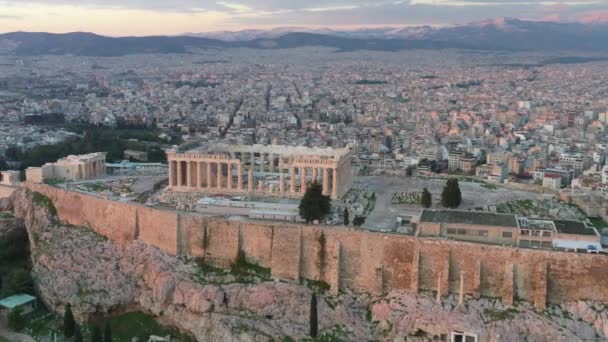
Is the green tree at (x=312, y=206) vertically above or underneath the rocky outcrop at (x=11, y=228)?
above

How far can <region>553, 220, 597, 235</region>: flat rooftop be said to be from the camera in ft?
83.4

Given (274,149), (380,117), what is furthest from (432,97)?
(274,149)

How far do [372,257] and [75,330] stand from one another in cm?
1176

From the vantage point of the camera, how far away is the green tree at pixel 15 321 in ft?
90.6

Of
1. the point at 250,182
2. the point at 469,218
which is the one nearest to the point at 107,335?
the point at 250,182

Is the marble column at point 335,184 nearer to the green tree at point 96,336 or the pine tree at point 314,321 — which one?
the pine tree at point 314,321

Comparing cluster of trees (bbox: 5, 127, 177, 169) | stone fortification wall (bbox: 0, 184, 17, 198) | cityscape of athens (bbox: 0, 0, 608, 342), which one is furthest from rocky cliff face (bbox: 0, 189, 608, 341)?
cluster of trees (bbox: 5, 127, 177, 169)

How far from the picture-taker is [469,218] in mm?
26766

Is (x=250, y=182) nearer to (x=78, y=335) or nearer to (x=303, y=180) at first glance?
(x=303, y=180)

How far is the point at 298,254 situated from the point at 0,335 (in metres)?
12.4

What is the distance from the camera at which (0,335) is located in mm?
27203

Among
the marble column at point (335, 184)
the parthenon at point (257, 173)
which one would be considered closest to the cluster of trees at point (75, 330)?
the parthenon at point (257, 173)

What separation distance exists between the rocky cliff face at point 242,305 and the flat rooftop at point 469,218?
341cm

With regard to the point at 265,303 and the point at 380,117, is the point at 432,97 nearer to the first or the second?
the point at 380,117
